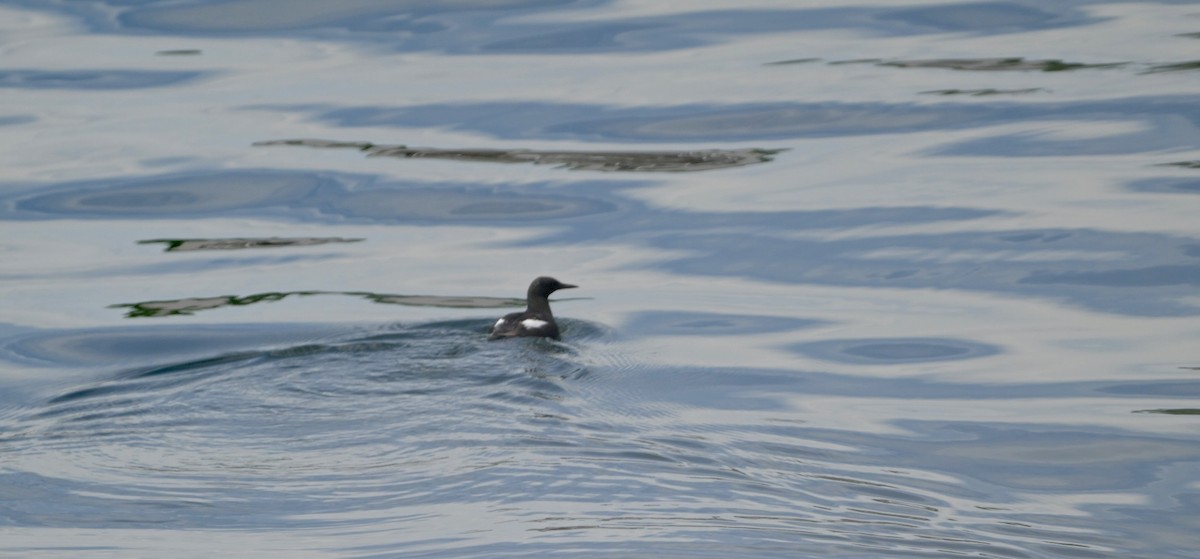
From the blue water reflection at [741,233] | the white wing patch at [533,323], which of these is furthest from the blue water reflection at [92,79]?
the white wing patch at [533,323]

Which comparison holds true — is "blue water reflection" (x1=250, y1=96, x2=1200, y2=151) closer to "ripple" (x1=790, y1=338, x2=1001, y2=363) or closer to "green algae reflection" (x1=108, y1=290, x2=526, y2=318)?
"green algae reflection" (x1=108, y1=290, x2=526, y2=318)

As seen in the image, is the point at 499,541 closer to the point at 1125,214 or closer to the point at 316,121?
the point at 1125,214

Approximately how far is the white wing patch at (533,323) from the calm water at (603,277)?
8.0 inches

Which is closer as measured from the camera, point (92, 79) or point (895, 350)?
point (895, 350)

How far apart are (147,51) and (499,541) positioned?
12.7 m

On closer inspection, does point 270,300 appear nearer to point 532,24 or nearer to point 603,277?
point 603,277

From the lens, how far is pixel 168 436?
815 centimetres

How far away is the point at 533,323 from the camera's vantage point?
10.6 meters

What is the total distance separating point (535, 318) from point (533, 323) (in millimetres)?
106

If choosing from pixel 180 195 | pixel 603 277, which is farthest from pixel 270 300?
pixel 180 195

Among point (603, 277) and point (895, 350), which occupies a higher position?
point (603, 277)

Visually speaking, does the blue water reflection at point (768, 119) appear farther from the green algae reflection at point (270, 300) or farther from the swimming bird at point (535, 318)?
the swimming bird at point (535, 318)

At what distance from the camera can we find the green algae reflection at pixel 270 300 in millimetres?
11125

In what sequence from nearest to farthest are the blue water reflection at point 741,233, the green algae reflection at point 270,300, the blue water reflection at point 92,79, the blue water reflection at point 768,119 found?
the blue water reflection at point 741,233 < the green algae reflection at point 270,300 < the blue water reflection at point 768,119 < the blue water reflection at point 92,79
